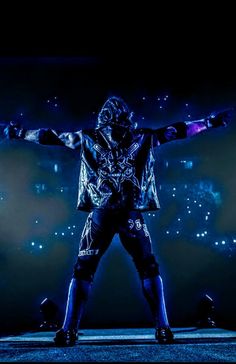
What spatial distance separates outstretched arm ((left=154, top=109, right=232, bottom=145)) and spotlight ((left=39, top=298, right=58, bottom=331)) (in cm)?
241

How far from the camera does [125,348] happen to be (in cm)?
303

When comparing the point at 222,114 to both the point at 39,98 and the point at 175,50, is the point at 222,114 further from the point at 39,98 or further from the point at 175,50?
the point at 39,98

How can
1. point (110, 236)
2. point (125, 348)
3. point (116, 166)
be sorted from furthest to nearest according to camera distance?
1. point (116, 166)
2. point (110, 236)
3. point (125, 348)

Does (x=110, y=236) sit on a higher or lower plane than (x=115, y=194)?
lower

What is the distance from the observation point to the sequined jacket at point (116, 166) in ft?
12.1

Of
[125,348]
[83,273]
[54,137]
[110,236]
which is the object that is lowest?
[125,348]

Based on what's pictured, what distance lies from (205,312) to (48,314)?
1.98 m

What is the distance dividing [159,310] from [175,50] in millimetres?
3476

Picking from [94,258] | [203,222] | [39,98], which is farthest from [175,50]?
[94,258]

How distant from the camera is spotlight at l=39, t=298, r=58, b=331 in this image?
4512 mm

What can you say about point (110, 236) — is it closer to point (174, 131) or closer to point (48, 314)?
point (174, 131)

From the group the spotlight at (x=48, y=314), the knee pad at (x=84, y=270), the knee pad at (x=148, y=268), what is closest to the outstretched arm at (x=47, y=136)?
the knee pad at (x=84, y=270)

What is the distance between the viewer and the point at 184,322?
4.71 m

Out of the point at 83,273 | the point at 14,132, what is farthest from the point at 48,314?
the point at 14,132
